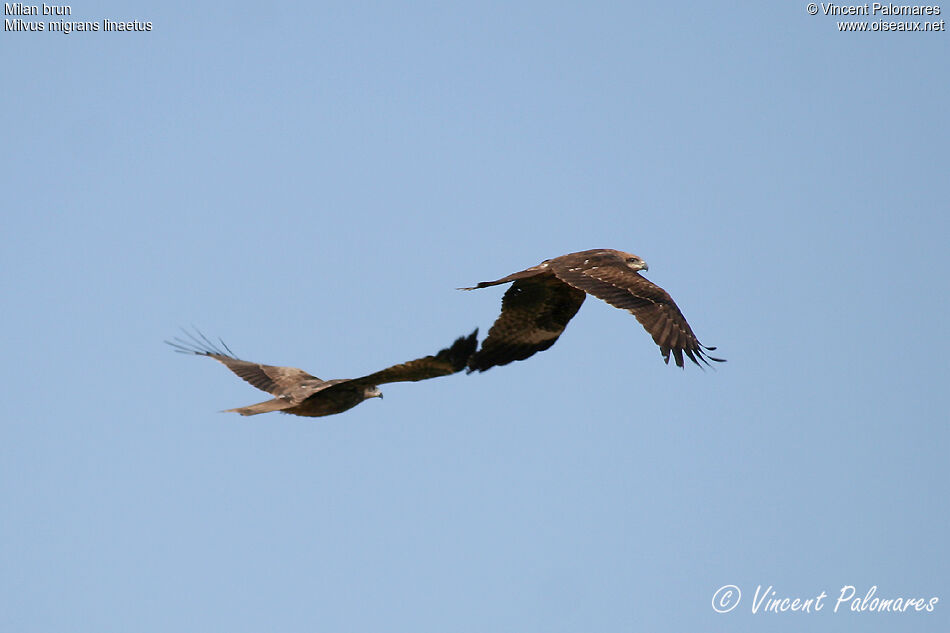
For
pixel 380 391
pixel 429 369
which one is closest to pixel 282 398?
pixel 380 391

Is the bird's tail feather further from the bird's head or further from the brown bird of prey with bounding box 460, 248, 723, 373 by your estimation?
the bird's head

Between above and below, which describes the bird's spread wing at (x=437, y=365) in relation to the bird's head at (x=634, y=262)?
below

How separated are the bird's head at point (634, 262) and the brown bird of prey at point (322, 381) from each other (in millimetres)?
2898

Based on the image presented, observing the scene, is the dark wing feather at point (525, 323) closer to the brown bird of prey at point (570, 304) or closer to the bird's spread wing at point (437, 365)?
the brown bird of prey at point (570, 304)

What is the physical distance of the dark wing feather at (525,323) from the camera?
1480 centimetres

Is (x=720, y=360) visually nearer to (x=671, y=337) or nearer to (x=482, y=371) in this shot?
(x=671, y=337)

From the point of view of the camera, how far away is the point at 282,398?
13.3m

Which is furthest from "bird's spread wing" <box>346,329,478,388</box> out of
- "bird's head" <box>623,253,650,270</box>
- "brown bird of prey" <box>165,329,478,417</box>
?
"bird's head" <box>623,253,650,270</box>

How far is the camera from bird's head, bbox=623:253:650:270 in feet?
46.5

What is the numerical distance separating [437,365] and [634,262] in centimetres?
336

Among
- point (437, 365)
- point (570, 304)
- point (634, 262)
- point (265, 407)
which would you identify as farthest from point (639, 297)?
point (265, 407)

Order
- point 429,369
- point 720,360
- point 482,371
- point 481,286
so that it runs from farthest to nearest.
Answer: point 482,371 < point 481,286 < point 720,360 < point 429,369

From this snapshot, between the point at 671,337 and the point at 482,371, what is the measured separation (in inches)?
93.4

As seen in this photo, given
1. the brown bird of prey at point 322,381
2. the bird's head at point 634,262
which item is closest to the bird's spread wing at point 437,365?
the brown bird of prey at point 322,381
